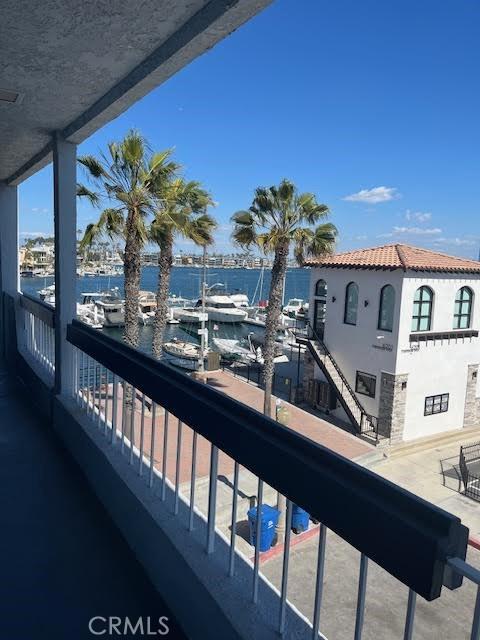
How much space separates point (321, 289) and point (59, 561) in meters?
16.8

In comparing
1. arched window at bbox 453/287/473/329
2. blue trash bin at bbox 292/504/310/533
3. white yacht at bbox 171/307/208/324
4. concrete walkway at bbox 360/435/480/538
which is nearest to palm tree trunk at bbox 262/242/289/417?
concrete walkway at bbox 360/435/480/538

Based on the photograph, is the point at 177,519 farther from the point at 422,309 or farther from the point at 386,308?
the point at 422,309

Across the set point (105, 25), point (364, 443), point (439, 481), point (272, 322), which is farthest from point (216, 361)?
point (105, 25)

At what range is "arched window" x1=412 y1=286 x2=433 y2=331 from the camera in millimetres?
15258

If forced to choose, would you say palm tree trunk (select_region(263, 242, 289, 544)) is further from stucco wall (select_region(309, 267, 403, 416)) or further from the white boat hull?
the white boat hull

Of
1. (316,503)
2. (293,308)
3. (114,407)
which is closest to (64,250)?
(114,407)

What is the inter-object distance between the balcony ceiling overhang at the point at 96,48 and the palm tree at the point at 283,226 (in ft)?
40.7

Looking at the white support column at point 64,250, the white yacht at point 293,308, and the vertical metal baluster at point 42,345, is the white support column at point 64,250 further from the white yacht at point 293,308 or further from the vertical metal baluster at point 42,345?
the white yacht at point 293,308

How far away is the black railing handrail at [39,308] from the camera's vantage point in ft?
12.2

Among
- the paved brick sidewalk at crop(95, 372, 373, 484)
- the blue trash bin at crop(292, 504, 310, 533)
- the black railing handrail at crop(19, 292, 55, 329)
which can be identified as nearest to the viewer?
the blue trash bin at crop(292, 504, 310, 533)

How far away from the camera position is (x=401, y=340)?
14914mm

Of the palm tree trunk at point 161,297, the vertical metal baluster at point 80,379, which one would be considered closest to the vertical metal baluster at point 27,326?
the vertical metal baluster at point 80,379

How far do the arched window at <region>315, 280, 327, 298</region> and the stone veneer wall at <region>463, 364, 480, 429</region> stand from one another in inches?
224

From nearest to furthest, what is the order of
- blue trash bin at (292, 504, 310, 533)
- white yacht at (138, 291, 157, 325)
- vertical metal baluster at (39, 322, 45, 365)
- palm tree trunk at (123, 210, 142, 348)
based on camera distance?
blue trash bin at (292, 504, 310, 533) < vertical metal baluster at (39, 322, 45, 365) < palm tree trunk at (123, 210, 142, 348) < white yacht at (138, 291, 157, 325)
